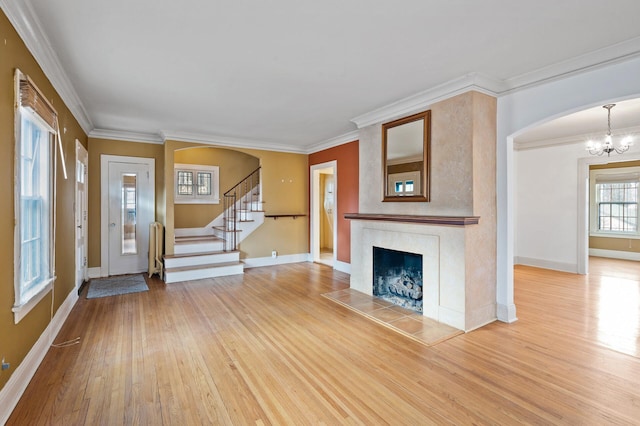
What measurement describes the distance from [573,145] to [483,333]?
519cm

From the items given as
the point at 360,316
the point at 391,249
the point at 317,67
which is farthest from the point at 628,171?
the point at 317,67

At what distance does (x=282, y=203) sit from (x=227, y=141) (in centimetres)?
185

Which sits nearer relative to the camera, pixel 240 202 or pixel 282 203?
pixel 282 203

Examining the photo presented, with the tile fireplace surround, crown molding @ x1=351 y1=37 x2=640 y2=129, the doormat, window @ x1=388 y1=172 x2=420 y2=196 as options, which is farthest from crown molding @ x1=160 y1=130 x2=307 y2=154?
the tile fireplace surround

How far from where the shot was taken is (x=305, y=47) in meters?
2.71

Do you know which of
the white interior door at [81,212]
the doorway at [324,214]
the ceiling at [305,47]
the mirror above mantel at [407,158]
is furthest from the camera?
the doorway at [324,214]

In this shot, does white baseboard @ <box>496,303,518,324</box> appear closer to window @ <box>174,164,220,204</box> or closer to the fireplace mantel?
the fireplace mantel

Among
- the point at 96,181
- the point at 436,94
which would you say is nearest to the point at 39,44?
the point at 96,181

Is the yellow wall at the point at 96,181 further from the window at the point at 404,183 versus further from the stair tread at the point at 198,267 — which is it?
the window at the point at 404,183

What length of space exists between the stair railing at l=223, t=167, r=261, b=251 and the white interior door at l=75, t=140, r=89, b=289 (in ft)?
8.12

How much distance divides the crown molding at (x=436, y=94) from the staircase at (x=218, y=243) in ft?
11.8

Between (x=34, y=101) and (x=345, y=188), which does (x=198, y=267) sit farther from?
(x=34, y=101)

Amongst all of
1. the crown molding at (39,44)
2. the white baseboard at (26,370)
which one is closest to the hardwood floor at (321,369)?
the white baseboard at (26,370)

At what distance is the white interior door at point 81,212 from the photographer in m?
4.58
